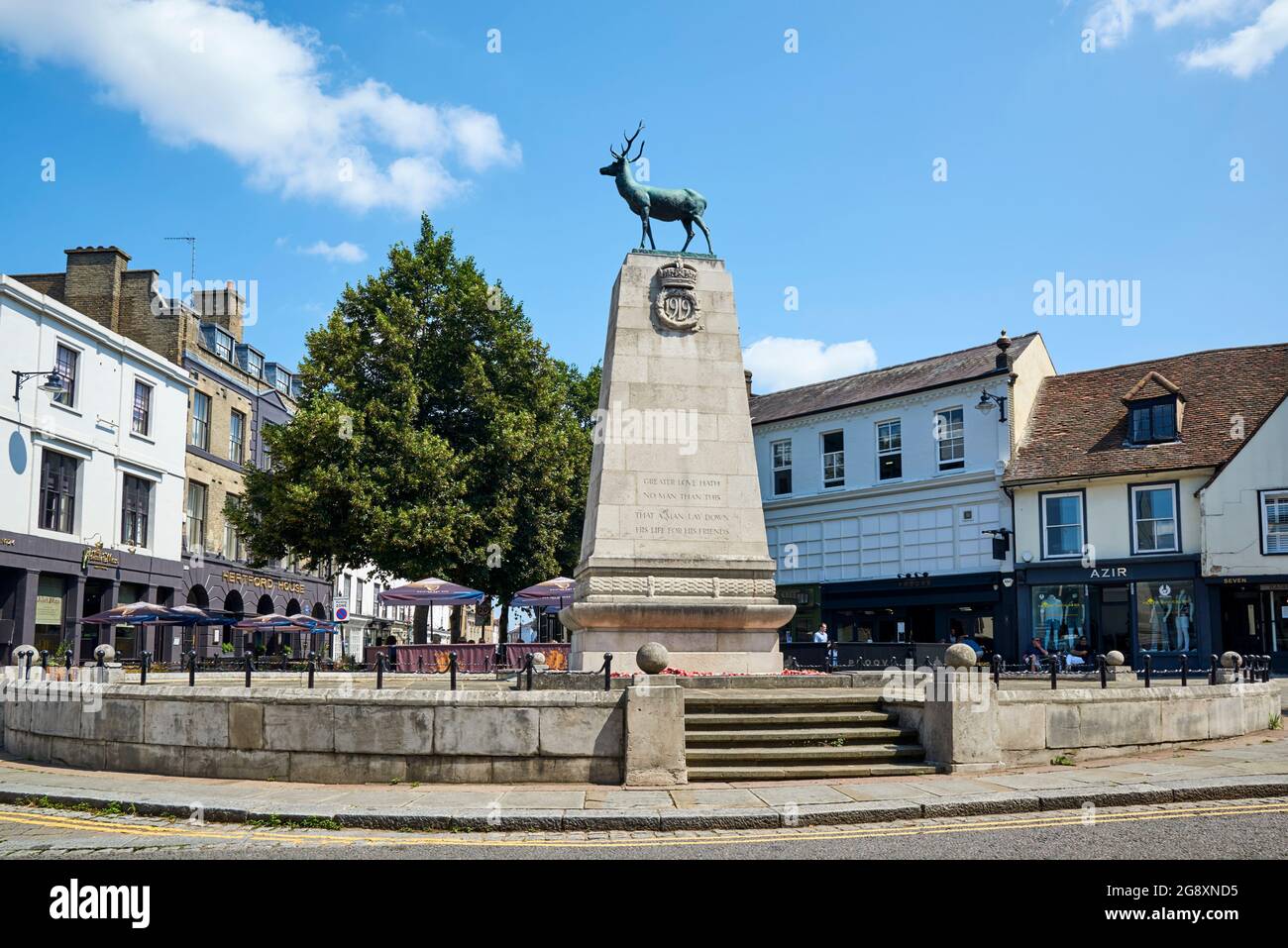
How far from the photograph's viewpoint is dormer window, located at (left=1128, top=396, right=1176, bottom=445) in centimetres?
3519

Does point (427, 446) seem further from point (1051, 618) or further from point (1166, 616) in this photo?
point (1166, 616)

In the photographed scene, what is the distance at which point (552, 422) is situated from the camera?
1521 inches

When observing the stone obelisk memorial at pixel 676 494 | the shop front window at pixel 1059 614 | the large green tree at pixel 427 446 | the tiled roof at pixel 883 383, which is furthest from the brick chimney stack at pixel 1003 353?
the stone obelisk memorial at pixel 676 494

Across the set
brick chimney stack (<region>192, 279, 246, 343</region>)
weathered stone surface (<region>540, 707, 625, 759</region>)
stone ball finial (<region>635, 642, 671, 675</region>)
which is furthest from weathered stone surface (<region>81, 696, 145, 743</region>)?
brick chimney stack (<region>192, 279, 246, 343</region>)

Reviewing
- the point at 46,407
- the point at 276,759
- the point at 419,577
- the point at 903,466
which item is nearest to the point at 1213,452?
the point at 903,466

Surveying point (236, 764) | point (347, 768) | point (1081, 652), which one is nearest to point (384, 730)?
point (347, 768)

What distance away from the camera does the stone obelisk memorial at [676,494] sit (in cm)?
1906

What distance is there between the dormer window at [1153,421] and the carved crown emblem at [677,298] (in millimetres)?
21475

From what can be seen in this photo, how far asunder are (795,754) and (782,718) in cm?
103

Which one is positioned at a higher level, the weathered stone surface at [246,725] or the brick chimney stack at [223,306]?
the brick chimney stack at [223,306]

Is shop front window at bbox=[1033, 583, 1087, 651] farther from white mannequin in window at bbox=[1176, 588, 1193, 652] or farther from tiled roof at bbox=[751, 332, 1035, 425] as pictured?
tiled roof at bbox=[751, 332, 1035, 425]

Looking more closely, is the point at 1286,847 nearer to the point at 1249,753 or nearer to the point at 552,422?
the point at 1249,753

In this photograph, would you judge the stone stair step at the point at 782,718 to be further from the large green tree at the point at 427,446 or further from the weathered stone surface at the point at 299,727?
the large green tree at the point at 427,446

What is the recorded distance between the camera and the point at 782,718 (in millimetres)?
13617
